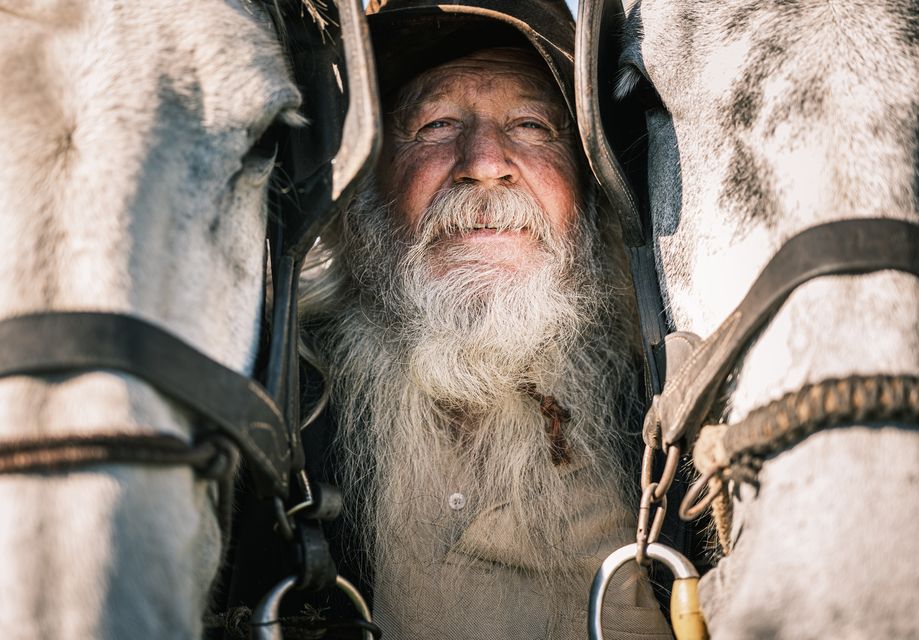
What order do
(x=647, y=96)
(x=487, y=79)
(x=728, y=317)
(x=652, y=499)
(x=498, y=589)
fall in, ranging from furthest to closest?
(x=487, y=79) → (x=498, y=589) → (x=647, y=96) → (x=652, y=499) → (x=728, y=317)

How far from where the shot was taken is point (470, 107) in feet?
7.18

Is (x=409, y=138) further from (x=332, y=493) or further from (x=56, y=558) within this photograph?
(x=56, y=558)

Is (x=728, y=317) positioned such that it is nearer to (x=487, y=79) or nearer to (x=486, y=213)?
(x=486, y=213)

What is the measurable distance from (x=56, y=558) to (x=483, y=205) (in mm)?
1349

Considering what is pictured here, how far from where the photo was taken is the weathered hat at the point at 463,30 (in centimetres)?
194

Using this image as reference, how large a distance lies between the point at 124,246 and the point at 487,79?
4.23 feet

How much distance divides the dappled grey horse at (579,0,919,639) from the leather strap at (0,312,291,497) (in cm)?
67

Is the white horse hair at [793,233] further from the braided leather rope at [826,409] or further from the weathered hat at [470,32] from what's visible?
the weathered hat at [470,32]

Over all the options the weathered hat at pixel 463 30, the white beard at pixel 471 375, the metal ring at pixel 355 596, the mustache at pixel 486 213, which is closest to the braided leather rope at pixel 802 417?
the metal ring at pixel 355 596

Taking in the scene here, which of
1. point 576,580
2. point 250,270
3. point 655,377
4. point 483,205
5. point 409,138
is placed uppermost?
point 409,138

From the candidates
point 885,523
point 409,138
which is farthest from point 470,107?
point 885,523

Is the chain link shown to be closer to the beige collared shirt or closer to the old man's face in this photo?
the beige collared shirt

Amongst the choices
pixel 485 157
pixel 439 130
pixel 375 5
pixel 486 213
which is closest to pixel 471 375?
pixel 486 213

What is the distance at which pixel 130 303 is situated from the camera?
3.57 feet
